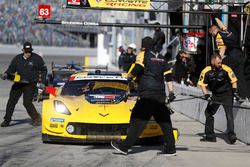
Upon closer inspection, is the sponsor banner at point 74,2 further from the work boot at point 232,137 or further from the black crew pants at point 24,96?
the work boot at point 232,137

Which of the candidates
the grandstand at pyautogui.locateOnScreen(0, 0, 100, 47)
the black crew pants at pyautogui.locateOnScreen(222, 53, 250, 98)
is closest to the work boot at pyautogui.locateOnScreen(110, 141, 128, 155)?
the black crew pants at pyautogui.locateOnScreen(222, 53, 250, 98)

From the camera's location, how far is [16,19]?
284ft

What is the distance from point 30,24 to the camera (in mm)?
87250

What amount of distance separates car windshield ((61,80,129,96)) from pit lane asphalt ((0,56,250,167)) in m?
1.01

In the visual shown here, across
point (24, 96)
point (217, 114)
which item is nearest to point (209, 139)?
point (217, 114)

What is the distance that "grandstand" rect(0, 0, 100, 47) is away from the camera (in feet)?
279

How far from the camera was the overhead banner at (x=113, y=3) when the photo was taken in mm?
14023

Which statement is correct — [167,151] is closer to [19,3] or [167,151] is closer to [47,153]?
[47,153]

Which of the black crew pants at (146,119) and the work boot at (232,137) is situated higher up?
the black crew pants at (146,119)

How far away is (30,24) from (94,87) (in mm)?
78131

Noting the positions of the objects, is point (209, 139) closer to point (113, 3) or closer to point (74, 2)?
point (113, 3)

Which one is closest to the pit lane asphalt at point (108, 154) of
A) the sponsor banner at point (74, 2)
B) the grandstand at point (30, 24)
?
the sponsor banner at point (74, 2)

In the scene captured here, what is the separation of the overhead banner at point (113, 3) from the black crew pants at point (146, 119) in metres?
6.07

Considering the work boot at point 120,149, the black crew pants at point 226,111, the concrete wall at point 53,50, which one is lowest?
the concrete wall at point 53,50
